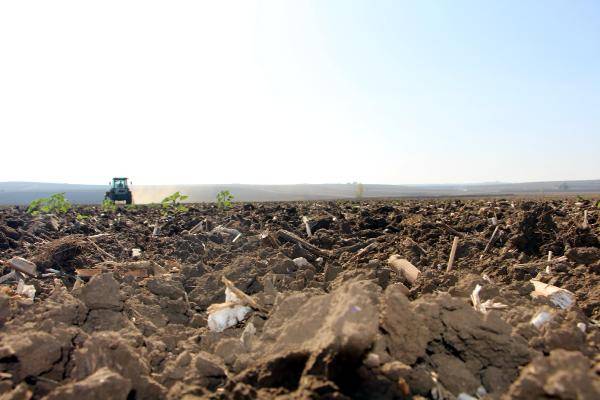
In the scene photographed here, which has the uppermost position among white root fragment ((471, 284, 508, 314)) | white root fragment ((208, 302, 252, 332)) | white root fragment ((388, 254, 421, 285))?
white root fragment ((471, 284, 508, 314))

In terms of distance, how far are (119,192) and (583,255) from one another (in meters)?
29.5

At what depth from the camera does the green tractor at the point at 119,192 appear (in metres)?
30.1

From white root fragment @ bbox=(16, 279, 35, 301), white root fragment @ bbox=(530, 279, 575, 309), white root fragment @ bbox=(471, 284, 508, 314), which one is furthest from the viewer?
white root fragment @ bbox=(16, 279, 35, 301)

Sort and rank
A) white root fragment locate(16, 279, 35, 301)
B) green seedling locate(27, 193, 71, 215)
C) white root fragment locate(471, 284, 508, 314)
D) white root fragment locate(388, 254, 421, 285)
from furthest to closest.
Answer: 1. green seedling locate(27, 193, 71, 215)
2. white root fragment locate(388, 254, 421, 285)
3. white root fragment locate(16, 279, 35, 301)
4. white root fragment locate(471, 284, 508, 314)

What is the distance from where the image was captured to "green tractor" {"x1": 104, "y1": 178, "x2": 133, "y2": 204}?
3011cm

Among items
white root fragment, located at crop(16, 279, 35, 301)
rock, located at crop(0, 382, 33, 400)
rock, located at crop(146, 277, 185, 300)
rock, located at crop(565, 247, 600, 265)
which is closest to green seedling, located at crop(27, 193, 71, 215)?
white root fragment, located at crop(16, 279, 35, 301)

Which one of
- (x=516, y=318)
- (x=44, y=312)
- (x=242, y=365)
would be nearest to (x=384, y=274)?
(x=516, y=318)

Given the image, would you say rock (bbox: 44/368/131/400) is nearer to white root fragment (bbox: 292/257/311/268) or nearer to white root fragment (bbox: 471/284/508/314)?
white root fragment (bbox: 471/284/508/314)

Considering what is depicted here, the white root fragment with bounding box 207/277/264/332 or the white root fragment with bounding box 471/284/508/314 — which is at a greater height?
the white root fragment with bounding box 471/284/508/314

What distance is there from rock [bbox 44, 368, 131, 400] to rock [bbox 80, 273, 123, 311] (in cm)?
142

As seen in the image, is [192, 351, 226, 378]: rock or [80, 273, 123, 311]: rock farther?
[80, 273, 123, 311]: rock

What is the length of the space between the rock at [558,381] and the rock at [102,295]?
3219 millimetres

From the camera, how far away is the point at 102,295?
3.94 m

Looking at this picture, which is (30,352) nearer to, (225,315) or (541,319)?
(225,315)
